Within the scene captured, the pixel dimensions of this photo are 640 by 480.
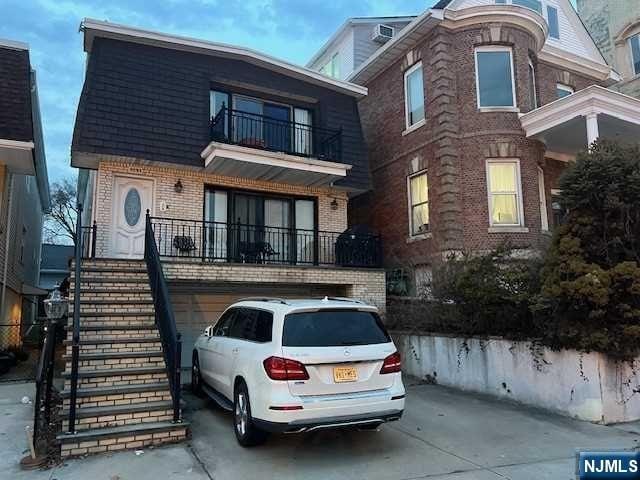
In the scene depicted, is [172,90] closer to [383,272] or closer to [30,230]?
[383,272]

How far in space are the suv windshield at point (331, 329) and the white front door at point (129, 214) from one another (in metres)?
7.73

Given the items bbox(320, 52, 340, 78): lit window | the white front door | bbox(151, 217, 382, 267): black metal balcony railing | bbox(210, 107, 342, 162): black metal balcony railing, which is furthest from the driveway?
bbox(320, 52, 340, 78): lit window

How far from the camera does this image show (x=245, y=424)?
623 cm

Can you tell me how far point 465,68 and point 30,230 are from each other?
17.5m

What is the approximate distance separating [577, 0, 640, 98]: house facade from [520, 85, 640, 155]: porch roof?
282 inches

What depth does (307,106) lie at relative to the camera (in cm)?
1563

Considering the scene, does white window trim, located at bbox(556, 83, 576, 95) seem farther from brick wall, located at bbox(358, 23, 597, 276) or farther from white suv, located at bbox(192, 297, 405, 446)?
white suv, located at bbox(192, 297, 405, 446)

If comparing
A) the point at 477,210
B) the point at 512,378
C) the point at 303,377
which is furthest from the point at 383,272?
the point at 303,377

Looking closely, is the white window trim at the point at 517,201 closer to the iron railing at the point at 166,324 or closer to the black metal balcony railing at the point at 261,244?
the black metal balcony railing at the point at 261,244

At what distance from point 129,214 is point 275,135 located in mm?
4585

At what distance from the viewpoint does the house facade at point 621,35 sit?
2141 cm

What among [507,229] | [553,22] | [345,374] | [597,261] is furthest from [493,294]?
[553,22]

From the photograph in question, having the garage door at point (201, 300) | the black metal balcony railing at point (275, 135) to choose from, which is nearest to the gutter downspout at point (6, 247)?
the garage door at point (201, 300)

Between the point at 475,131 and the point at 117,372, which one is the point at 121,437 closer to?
the point at 117,372
